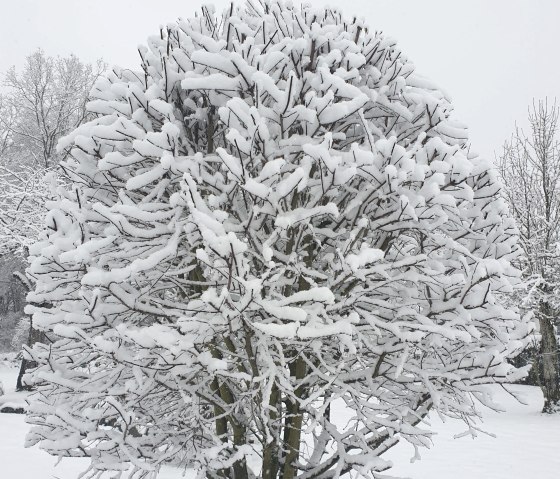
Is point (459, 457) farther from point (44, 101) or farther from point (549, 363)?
point (44, 101)

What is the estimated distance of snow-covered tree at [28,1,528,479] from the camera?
9.32 ft

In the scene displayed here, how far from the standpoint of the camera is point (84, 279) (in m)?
2.80

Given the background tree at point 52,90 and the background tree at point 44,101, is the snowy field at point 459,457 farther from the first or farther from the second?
the background tree at point 52,90

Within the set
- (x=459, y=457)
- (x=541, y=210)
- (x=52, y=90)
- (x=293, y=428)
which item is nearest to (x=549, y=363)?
(x=541, y=210)

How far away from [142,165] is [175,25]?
1218 millimetres

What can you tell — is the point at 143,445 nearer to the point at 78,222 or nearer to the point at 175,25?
the point at 78,222

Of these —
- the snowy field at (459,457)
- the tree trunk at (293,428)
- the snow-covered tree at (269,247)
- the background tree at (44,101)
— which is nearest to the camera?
the snow-covered tree at (269,247)

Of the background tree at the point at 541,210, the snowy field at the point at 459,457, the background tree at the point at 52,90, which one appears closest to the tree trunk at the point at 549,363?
the background tree at the point at 541,210

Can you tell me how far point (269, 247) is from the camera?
2.87 meters

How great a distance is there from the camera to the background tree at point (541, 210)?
15.7 metres

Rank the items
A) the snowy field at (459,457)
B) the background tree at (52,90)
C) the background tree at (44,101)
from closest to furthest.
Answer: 1. the snowy field at (459,457)
2. the background tree at (44,101)
3. the background tree at (52,90)

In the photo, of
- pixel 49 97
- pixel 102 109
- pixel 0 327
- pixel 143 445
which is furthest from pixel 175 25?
pixel 0 327

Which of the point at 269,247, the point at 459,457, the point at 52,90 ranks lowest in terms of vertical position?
the point at 459,457

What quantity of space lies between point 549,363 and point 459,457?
6.72 m
